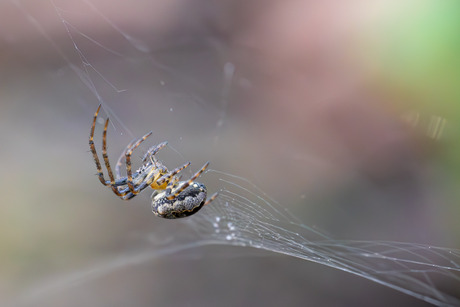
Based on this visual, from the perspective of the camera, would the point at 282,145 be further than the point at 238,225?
Yes

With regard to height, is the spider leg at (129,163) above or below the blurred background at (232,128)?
below

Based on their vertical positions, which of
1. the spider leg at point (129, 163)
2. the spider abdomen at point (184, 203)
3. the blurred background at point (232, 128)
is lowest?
the spider abdomen at point (184, 203)

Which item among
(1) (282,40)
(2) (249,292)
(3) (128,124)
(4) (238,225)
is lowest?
(2) (249,292)

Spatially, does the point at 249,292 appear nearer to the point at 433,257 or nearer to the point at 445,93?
the point at 433,257

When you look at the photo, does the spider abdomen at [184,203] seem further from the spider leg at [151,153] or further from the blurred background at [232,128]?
the blurred background at [232,128]

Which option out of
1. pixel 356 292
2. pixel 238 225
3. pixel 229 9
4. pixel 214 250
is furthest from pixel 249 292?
pixel 229 9

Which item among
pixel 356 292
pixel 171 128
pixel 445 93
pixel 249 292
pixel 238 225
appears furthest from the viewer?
pixel 171 128

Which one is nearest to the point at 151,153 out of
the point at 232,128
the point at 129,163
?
the point at 129,163

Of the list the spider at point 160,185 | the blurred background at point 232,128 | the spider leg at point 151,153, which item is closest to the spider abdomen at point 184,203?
the spider at point 160,185

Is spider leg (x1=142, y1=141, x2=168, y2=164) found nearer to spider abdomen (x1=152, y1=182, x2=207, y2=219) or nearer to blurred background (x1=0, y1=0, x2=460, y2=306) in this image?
spider abdomen (x1=152, y1=182, x2=207, y2=219)
